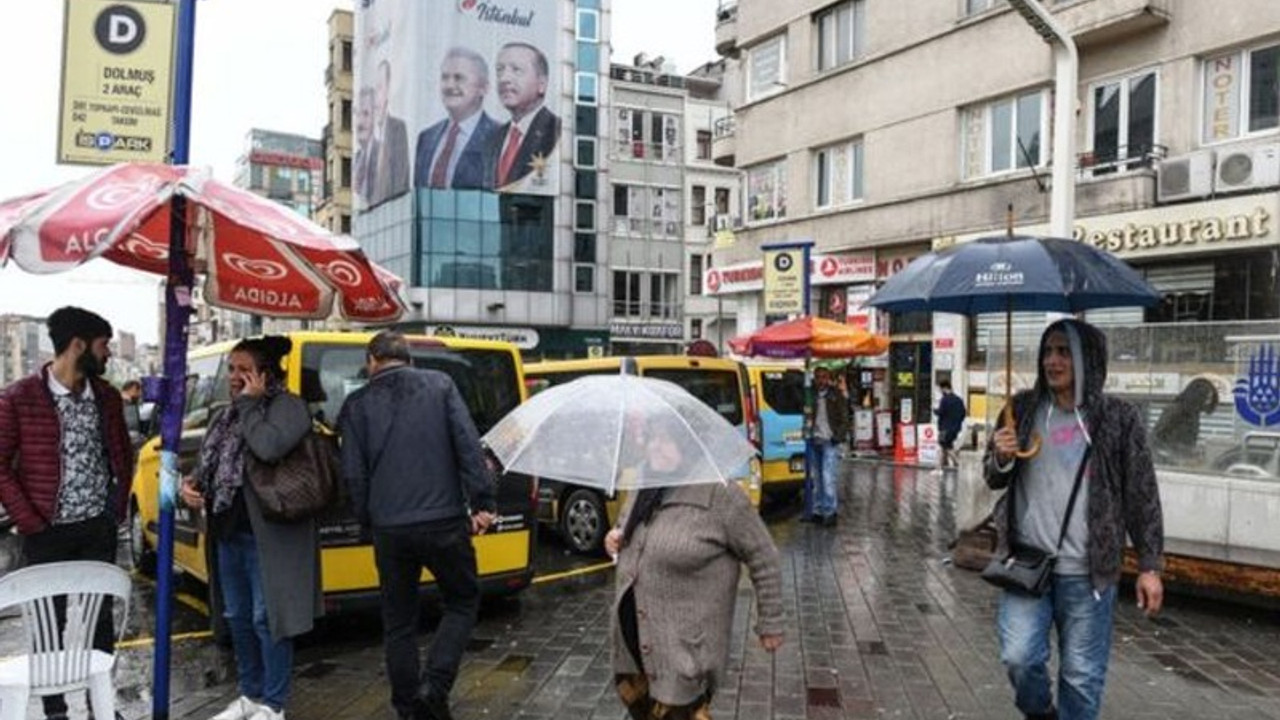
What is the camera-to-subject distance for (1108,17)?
55.1ft

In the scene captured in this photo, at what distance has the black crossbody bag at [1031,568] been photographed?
3.92 m

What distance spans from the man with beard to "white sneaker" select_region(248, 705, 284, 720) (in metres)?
0.77

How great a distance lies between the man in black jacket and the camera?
4730 millimetres

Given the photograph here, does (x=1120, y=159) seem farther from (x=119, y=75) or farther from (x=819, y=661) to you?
(x=119, y=75)

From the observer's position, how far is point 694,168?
165ft

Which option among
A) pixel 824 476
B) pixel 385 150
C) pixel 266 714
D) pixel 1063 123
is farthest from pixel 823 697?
pixel 385 150

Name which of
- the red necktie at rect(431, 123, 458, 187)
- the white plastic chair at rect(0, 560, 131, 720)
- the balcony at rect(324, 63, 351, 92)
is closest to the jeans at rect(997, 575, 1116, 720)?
the white plastic chair at rect(0, 560, 131, 720)

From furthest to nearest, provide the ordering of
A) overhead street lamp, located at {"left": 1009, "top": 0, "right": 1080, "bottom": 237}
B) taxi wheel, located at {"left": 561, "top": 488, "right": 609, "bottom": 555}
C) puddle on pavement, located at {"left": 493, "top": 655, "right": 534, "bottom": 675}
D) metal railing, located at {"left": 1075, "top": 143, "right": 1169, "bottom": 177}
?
metal railing, located at {"left": 1075, "top": 143, "right": 1169, "bottom": 177} < overhead street lamp, located at {"left": 1009, "top": 0, "right": 1080, "bottom": 237} < taxi wheel, located at {"left": 561, "top": 488, "right": 609, "bottom": 555} < puddle on pavement, located at {"left": 493, "top": 655, "right": 534, "bottom": 675}

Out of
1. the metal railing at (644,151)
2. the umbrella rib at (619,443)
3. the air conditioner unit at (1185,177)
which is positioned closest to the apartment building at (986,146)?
the air conditioner unit at (1185,177)

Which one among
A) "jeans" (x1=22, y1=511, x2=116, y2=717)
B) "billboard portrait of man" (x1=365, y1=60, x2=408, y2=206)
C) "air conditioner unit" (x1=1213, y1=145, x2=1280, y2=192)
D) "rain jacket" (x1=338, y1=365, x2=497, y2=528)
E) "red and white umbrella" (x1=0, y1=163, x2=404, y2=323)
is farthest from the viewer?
"billboard portrait of man" (x1=365, y1=60, x2=408, y2=206)

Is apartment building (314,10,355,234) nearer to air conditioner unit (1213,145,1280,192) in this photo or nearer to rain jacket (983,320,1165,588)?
air conditioner unit (1213,145,1280,192)

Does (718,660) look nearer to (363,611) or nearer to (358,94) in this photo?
(363,611)

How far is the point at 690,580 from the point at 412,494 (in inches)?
69.5

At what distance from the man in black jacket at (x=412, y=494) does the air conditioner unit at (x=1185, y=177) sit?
574 inches
